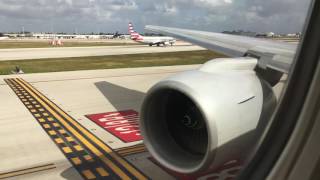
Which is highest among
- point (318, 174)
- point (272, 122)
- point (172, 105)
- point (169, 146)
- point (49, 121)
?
point (272, 122)

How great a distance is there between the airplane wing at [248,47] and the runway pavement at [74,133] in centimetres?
300

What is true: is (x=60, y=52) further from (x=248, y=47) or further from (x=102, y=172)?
(x=248, y=47)

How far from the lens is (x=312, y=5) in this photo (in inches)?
85.3

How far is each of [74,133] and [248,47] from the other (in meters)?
6.25

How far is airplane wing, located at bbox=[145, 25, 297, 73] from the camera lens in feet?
16.7

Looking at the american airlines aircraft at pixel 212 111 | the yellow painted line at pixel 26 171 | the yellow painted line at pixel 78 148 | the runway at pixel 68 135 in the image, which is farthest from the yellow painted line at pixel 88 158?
the american airlines aircraft at pixel 212 111

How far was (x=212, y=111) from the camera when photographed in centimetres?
399

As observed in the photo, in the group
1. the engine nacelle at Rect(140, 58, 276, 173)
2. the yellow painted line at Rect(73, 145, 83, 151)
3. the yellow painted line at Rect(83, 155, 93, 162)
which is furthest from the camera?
the yellow painted line at Rect(73, 145, 83, 151)

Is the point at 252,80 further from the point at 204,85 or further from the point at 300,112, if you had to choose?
the point at 300,112

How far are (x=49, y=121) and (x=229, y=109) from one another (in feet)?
32.7

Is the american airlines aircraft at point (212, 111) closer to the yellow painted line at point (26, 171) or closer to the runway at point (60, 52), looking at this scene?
the yellow painted line at point (26, 171)

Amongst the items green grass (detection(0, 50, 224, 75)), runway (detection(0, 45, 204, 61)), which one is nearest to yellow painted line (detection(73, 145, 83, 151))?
green grass (detection(0, 50, 224, 75))

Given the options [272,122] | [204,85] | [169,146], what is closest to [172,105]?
[169,146]

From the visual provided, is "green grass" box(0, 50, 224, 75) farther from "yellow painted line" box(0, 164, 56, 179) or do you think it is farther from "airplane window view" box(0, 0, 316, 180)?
"yellow painted line" box(0, 164, 56, 179)
